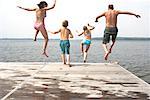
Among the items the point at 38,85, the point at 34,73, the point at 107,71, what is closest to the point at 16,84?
the point at 38,85

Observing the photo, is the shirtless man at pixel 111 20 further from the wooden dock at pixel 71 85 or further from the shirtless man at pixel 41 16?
the wooden dock at pixel 71 85

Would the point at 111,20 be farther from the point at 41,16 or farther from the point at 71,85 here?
the point at 71,85

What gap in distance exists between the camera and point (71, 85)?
1090cm

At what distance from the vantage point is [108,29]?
16.8 metres

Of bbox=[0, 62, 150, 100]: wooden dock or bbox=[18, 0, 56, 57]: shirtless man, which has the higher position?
bbox=[18, 0, 56, 57]: shirtless man

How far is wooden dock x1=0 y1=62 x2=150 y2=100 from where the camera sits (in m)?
9.21

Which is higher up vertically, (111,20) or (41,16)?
(41,16)

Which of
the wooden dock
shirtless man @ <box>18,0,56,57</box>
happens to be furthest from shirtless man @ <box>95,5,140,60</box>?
the wooden dock

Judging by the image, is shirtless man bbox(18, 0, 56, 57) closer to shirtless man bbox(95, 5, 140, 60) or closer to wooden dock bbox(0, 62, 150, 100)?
shirtless man bbox(95, 5, 140, 60)

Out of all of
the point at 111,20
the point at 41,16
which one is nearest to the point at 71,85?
the point at 111,20

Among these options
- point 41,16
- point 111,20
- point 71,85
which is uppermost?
point 41,16

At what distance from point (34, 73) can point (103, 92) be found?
4627mm

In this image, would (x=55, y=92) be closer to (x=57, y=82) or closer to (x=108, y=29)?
(x=57, y=82)

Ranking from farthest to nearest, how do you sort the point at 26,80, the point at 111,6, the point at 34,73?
1. the point at 111,6
2. the point at 34,73
3. the point at 26,80
